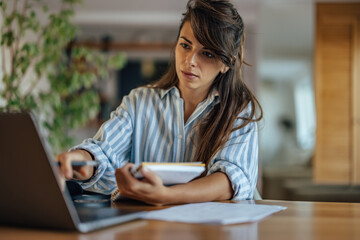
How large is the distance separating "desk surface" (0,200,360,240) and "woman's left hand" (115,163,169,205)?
0.12m

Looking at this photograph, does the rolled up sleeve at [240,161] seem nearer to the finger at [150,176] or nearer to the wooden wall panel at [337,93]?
the finger at [150,176]

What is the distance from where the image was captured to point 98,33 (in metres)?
7.77

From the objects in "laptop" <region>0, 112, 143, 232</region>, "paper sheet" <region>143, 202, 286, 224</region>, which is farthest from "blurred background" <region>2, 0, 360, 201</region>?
"laptop" <region>0, 112, 143, 232</region>

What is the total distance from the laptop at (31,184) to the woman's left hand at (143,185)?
17 centimetres

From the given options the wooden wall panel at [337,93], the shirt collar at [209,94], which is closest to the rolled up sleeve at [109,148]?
the shirt collar at [209,94]

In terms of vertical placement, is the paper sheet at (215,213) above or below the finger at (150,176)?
below

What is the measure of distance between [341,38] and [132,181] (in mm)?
5611

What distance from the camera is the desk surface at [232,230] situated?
0.78m

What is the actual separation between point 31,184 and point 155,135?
88 centimetres

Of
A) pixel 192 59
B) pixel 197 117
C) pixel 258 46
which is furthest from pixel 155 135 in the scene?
pixel 258 46

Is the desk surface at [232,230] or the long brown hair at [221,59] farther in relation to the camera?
the long brown hair at [221,59]

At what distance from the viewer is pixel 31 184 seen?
80 cm

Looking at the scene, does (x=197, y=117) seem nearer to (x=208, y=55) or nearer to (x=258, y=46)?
(x=208, y=55)

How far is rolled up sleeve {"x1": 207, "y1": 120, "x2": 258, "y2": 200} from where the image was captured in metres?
1.32
